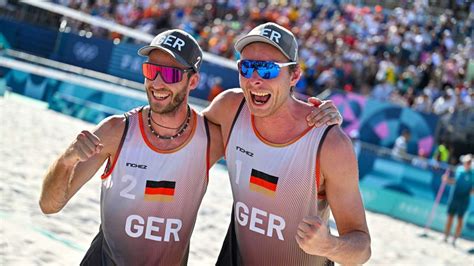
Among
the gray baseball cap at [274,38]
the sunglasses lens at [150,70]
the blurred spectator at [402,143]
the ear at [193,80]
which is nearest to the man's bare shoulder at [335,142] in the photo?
the gray baseball cap at [274,38]

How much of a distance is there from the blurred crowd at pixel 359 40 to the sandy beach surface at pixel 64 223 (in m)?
4.66

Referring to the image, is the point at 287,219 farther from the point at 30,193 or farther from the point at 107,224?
the point at 30,193

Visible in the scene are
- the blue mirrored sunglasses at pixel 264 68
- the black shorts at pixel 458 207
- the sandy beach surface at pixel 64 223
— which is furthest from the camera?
the black shorts at pixel 458 207

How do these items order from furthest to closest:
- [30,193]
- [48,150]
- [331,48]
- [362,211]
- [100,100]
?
1. [331,48]
2. [100,100]
3. [48,150]
4. [30,193]
5. [362,211]

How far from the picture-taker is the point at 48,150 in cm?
1055

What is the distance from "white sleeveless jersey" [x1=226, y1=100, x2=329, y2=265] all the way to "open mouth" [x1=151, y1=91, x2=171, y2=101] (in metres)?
0.38

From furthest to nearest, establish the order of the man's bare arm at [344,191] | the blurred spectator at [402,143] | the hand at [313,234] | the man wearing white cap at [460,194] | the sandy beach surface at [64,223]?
the blurred spectator at [402,143] < the man wearing white cap at [460,194] < the sandy beach surface at [64,223] < the man's bare arm at [344,191] < the hand at [313,234]

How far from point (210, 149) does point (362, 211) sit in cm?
87

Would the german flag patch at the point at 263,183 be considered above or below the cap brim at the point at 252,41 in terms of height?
below

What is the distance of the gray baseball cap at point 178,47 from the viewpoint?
3.40m

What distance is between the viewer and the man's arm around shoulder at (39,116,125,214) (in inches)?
123

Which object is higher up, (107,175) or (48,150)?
(107,175)

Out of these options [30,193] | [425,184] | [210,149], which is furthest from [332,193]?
[425,184]

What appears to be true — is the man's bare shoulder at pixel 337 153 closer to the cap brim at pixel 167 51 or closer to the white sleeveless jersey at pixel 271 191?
the white sleeveless jersey at pixel 271 191
